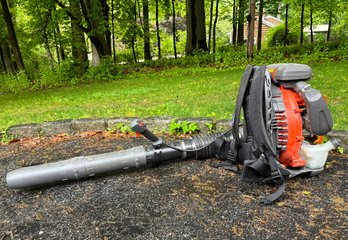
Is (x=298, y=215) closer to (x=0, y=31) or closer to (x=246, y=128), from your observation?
(x=246, y=128)

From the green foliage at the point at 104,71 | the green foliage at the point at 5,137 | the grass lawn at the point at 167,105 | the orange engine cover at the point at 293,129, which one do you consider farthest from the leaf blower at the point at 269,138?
the green foliage at the point at 104,71

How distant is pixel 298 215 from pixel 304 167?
51 centimetres

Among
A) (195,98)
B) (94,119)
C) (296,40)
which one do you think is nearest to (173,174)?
(94,119)

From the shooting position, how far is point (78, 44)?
12789 mm

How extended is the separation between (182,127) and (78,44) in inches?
417

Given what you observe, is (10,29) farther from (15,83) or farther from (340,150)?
(340,150)

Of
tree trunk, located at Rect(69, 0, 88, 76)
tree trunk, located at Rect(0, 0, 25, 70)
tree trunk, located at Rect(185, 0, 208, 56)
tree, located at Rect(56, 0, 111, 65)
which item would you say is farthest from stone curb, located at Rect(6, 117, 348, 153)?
tree trunk, located at Rect(185, 0, 208, 56)

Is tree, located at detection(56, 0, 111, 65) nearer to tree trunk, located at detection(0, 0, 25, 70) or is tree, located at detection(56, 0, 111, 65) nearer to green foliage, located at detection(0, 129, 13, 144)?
tree trunk, located at detection(0, 0, 25, 70)

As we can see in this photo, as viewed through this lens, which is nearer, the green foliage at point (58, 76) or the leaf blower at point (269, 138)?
the leaf blower at point (269, 138)

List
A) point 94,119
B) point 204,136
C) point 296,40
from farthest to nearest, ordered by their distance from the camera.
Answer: point 296,40, point 94,119, point 204,136

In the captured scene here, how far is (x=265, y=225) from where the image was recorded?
1917 millimetres

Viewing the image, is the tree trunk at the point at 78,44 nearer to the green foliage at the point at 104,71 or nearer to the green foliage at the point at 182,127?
the green foliage at the point at 104,71

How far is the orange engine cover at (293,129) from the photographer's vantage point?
2.22 meters

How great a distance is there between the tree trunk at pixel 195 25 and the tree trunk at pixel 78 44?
4325 millimetres
